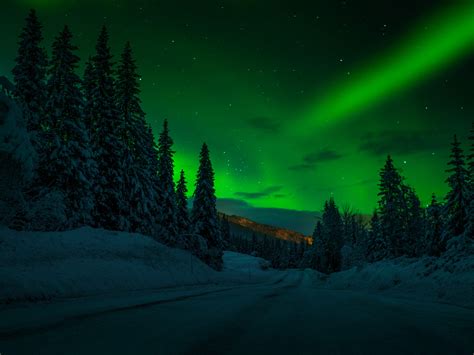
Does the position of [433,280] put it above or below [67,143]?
below

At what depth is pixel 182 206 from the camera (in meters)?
38.3

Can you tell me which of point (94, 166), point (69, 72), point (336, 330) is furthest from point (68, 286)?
point (69, 72)

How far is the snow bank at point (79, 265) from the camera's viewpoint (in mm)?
8523

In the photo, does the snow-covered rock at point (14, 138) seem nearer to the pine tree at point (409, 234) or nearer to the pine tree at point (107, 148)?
the pine tree at point (107, 148)

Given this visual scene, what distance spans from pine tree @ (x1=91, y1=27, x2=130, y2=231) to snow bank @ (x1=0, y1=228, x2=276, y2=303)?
18.0 feet

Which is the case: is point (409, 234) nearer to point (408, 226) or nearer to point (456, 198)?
point (408, 226)

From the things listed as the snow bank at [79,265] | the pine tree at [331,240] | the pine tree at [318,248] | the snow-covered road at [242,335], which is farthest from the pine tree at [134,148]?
the pine tree at [318,248]

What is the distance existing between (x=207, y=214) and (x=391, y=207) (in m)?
23.6

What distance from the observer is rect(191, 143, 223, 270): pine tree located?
3769cm

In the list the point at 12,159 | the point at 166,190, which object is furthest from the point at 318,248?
the point at 12,159

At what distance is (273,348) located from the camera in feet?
8.27

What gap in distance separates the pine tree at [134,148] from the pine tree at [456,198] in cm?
2840

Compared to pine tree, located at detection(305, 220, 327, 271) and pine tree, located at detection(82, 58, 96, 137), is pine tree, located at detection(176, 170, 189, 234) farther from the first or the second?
pine tree, located at detection(305, 220, 327, 271)

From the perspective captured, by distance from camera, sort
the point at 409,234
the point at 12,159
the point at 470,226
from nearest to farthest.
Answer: the point at 12,159 < the point at 470,226 < the point at 409,234
